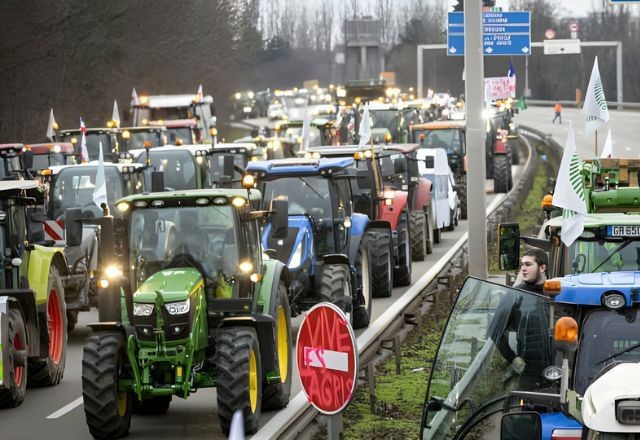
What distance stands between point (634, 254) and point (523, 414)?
5776 mm

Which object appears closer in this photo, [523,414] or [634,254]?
[523,414]

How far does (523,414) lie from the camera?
6891 mm

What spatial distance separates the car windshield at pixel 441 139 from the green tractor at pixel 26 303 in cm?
2341

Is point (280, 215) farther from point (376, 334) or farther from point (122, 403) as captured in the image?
point (376, 334)

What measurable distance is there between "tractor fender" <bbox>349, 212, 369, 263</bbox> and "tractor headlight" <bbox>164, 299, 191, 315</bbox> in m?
7.07

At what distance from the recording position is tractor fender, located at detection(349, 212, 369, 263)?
20.1 meters

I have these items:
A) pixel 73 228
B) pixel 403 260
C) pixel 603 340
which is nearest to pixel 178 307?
pixel 73 228

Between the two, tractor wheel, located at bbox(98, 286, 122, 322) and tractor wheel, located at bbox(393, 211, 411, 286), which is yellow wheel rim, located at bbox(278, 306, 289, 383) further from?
tractor wheel, located at bbox(393, 211, 411, 286)

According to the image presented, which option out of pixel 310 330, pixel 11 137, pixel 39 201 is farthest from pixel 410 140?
pixel 310 330

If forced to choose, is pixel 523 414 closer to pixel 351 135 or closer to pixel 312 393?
pixel 312 393

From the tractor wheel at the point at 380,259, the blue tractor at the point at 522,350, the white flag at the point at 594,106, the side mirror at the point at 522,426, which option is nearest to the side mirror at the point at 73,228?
the blue tractor at the point at 522,350

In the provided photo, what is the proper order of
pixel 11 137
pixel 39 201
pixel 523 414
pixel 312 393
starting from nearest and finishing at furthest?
1. pixel 523 414
2. pixel 312 393
3. pixel 39 201
4. pixel 11 137

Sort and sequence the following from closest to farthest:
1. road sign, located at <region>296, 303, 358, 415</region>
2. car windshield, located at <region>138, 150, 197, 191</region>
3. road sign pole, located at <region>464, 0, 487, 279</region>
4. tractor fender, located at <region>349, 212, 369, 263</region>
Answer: road sign, located at <region>296, 303, 358, 415</region>, road sign pole, located at <region>464, 0, 487, 279</region>, tractor fender, located at <region>349, 212, 369, 263</region>, car windshield, located at <region>138, 150, 197, 191</region>

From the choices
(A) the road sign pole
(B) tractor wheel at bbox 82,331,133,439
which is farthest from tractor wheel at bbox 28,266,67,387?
(A) the road sign pole
